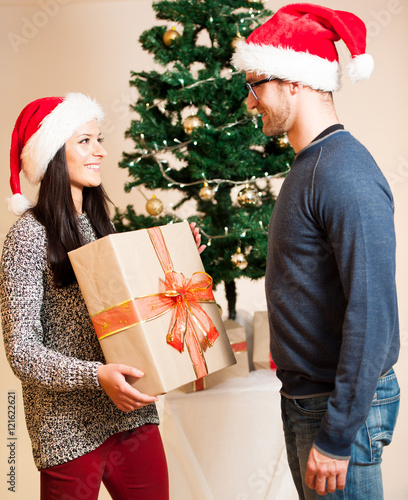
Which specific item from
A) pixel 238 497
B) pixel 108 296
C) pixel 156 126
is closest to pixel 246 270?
pixel 156 126

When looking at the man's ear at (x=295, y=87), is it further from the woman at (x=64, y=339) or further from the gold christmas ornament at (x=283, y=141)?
the gold christmas ornament at (x=283, y=141)

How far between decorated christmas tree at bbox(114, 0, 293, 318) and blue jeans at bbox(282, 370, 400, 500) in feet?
3.12

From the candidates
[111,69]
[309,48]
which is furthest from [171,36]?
[111,69]

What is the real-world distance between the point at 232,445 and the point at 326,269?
44.8 inches

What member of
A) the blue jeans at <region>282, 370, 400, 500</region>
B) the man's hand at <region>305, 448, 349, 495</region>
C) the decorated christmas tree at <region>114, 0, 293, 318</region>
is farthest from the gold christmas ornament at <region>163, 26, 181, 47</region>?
the man's hand at <region>305, 448, 349, 495</region>

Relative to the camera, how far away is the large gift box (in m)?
1.13

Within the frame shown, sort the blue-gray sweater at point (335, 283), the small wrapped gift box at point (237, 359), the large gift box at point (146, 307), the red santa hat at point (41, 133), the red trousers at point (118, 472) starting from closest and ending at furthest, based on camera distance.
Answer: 1. the blue-gray sweater at point (335, 283)
2. the large gift box at point (146, 307)
3. the red trousers at point (118, 472)
4. the red santa hat at point (41, 133)
5. the small wrapped gift box at point (237, 359)

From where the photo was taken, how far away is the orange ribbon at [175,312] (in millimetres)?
1140

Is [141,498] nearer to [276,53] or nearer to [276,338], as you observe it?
[276,338]

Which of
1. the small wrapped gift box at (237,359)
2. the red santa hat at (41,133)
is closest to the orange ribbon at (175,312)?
the red santa hat at (41,133)

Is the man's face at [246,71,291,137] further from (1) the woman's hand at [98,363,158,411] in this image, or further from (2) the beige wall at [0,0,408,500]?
(2) the beige wall at [0,0,408,500]

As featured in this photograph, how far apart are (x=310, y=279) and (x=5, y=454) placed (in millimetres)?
2560

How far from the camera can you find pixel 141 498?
137 centimetres

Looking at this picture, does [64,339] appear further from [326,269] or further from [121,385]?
[326,269]
